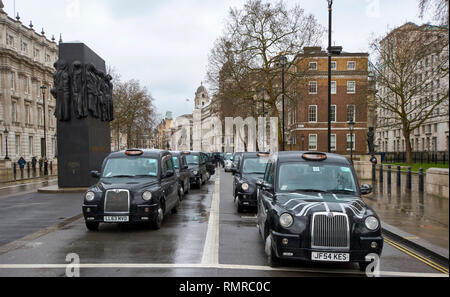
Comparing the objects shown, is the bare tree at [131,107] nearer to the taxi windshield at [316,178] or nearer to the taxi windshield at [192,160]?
the taxi windshield at [192,160]

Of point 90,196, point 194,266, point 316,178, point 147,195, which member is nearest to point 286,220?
point 316,178

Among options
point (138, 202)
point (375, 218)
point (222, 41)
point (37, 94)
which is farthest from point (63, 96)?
point (37, 94)

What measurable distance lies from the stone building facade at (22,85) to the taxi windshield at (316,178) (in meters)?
48.4

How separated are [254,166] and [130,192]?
5.45 meters

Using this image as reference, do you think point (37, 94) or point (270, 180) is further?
point (37, 94)

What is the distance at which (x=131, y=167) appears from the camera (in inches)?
408

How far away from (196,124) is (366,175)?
140 meters

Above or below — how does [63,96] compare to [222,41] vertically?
below

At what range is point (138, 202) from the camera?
8.95m

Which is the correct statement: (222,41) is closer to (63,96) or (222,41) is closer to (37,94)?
(63,96)

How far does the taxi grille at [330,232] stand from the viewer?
5.69 metres

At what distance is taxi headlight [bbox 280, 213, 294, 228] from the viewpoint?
5.85 metres

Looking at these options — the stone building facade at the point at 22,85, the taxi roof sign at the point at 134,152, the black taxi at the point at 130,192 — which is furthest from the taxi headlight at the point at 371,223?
the stone building facade at the point at 22,85
